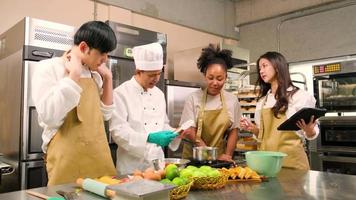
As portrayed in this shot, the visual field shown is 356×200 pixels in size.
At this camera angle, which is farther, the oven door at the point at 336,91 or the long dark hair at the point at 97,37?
the oven door at the point at 336,91

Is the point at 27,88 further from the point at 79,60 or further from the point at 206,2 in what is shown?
the point at 206,2

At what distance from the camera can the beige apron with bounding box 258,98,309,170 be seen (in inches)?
68.6

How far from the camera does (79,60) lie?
130 cm

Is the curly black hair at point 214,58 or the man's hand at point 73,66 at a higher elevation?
the curly black hair at point 214,58

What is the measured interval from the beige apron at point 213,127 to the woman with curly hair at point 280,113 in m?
0.13

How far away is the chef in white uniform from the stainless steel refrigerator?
670mm

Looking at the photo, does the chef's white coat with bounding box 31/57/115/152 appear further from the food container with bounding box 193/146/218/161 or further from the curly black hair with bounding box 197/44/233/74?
the curly black hair with bounding box 197/44/233/74

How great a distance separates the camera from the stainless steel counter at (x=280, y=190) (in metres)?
1.02

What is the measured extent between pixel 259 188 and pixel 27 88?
5.09 ft

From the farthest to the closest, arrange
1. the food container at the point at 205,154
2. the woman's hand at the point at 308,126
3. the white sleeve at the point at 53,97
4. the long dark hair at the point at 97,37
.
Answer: the woman's hand at the point at 308,126 → the food container at the point at 205,154 → the long dark hair at the point at 97,37 → the white sleeve at the point at 53,97

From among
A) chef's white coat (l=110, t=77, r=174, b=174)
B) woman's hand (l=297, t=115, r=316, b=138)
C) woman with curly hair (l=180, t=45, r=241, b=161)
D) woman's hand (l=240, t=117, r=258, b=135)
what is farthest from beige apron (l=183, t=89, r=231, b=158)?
woman's hand (l=297, t=115, r=316, b=138)

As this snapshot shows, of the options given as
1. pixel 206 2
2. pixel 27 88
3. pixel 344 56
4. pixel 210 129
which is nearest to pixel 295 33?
pixel 344 56

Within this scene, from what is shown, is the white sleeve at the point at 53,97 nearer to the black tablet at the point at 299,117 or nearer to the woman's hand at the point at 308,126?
the black tablet at the point at 299,117

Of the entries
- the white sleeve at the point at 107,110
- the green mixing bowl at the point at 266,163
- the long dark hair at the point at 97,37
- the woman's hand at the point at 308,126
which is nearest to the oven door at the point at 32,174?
the white sleeve at the point at 107,110
